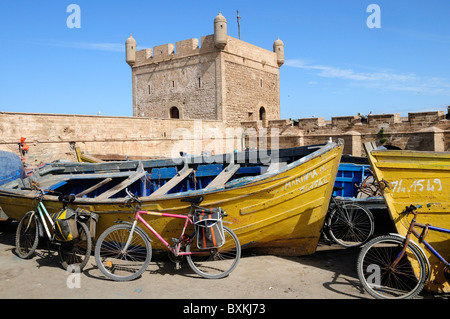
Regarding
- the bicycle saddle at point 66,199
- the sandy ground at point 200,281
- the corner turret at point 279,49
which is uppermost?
the corner turret at point 279,49

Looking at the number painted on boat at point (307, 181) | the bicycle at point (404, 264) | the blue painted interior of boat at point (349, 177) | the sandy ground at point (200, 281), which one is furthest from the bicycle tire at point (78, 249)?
the blue painted interior of boat at point (349, 177)

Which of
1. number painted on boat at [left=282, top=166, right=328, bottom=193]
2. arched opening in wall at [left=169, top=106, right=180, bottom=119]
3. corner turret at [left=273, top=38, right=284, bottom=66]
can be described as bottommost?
number painted on boat at [left=282, top=166, right=328, bottom=193]

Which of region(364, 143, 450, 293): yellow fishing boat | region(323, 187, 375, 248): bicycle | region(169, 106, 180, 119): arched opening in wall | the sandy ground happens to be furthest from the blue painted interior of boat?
region(169, 106, 180, 119): arched opening in wall

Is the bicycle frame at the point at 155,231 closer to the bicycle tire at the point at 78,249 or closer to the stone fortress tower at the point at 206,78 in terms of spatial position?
the bicycle tire at the point at 78,249

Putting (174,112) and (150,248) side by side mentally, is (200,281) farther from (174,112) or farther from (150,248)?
(174,112)

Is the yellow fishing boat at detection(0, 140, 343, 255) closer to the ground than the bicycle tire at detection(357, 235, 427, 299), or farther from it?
farther from it

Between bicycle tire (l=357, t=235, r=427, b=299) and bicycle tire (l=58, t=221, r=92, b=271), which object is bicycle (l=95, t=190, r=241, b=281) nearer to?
bicycle tire (l=58, t=221, r=92, b=271)

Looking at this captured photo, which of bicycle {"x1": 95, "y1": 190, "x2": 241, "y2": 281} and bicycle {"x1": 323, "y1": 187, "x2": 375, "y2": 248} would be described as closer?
bicycle {"x1": 95, "y1": 190, "x2": 241, "y2": 281}

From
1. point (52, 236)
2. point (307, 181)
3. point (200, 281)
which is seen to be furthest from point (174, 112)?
point (200, 281)

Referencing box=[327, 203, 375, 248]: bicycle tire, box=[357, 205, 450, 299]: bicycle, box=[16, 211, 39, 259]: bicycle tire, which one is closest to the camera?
box=[357, 205, 450, 299]: bicycle

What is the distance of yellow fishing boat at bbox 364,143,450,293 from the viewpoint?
12.7 ft

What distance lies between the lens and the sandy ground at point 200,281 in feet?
13.3

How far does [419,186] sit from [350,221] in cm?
187

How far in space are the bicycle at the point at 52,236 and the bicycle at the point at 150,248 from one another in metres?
0.30
